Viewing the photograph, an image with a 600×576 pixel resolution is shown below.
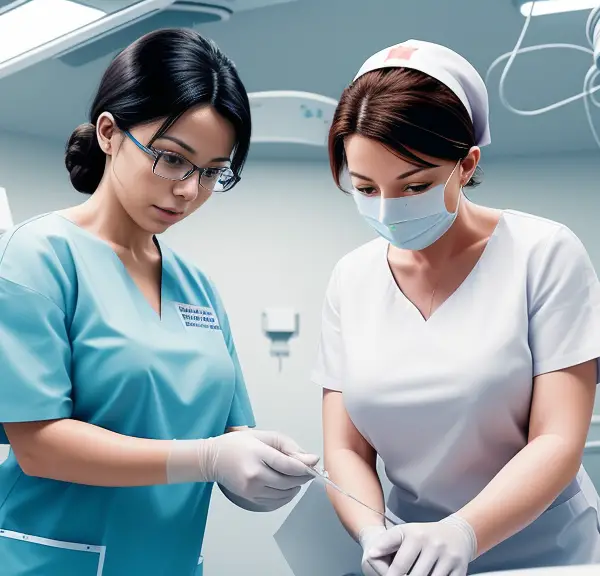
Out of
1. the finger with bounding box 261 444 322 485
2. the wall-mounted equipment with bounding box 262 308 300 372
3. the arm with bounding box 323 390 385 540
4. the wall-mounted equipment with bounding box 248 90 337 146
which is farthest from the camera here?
the wall-mounted equipment with bounding box 262 308 300 372

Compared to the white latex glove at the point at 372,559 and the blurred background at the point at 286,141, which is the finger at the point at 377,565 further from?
the blurred background at the point at 286,141

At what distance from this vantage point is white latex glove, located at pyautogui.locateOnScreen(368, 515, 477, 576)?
3.52ft

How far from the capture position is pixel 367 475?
1.37m

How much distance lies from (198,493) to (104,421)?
255 mm

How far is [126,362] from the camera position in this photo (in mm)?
1209

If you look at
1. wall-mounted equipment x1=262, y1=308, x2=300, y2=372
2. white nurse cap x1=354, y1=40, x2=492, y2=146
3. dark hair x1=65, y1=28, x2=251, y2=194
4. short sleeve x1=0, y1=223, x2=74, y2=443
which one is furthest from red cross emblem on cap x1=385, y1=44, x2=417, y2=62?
wall-mounted equipment x1=262, y1=308, x2=300, y2=372

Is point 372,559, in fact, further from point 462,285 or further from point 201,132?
point 201,132

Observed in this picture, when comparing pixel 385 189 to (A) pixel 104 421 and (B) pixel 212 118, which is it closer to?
(B) pixel 212 118

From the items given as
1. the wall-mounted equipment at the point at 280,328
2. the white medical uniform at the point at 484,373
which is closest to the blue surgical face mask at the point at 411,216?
the white medical uniform at the point at 484,373

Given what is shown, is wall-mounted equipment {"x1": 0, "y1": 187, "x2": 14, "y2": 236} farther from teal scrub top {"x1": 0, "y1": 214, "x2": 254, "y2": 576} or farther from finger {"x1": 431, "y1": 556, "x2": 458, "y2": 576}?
finger {"x1": 431, "y1": 556, "x2": 458, "y2": 576}

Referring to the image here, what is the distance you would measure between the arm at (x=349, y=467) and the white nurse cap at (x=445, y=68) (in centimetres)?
59

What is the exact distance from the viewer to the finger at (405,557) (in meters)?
1.07

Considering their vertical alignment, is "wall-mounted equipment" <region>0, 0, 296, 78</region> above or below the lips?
above

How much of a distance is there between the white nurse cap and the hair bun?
51 cm
